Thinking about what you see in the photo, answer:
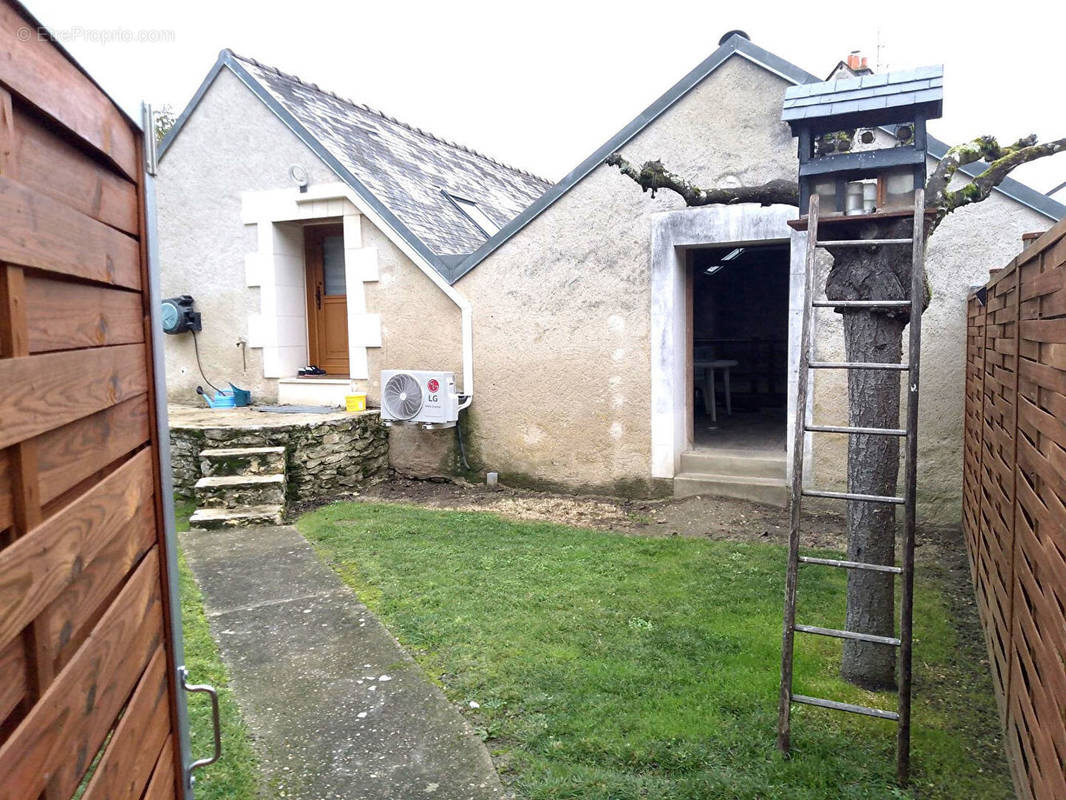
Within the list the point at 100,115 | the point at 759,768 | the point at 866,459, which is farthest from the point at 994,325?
the point at 100,115

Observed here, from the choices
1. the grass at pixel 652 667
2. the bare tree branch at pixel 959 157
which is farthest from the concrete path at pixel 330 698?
the bare tree branch at pixel 959 157

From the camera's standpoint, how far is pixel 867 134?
408cm

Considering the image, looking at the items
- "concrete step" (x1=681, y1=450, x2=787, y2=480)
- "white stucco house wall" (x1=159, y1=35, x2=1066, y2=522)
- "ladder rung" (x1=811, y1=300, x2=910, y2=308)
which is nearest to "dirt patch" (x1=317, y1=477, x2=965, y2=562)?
"white stucco house wall" (x1=159, y1=35, x2=1066, y2=522)

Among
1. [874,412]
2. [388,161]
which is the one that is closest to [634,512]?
[874,412]

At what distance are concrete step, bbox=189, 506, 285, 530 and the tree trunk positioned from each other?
216 inches

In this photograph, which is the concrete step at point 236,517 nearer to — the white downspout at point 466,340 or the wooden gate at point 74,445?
the white downspout at point 466,340

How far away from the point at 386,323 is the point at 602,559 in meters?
4.38

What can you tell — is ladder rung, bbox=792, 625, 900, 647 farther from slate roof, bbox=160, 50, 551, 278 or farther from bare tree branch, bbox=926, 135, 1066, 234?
slate roof, bbox=160, 50, 551, 278

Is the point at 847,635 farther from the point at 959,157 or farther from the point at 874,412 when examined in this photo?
the point at 959,157

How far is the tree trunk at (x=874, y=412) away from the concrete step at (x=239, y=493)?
5.66 meters

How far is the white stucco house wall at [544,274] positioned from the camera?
7175mm

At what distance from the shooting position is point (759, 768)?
332cm

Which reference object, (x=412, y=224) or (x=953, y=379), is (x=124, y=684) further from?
(x=412, y=224)

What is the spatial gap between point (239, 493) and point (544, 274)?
3.84 metres
